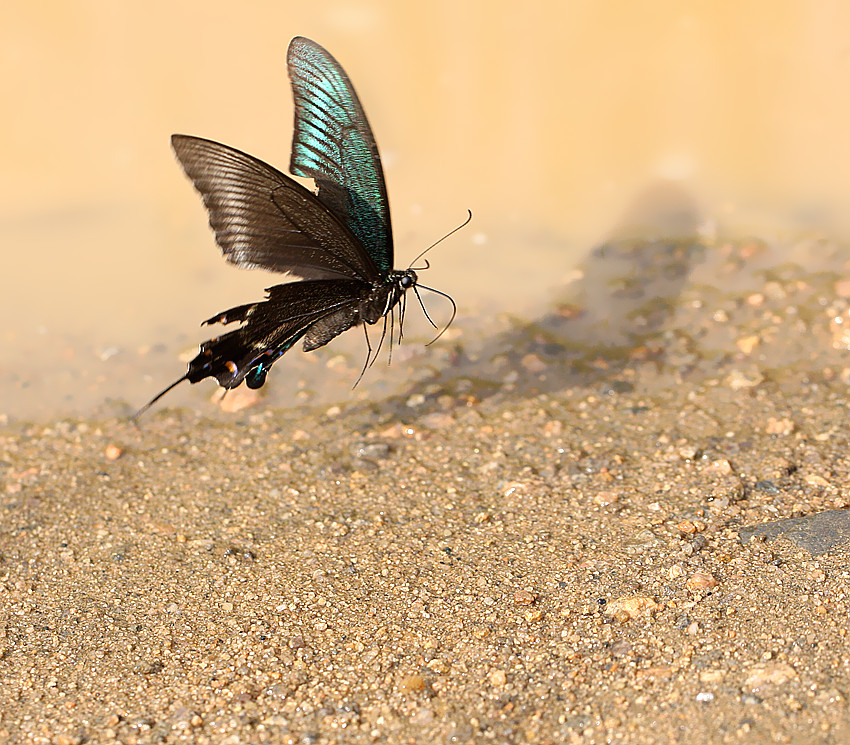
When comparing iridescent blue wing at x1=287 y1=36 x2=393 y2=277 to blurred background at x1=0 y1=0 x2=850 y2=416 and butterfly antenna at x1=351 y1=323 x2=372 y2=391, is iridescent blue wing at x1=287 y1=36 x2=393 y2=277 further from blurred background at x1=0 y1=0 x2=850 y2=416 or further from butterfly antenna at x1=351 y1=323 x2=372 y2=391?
blurred background at x1=0 y1=0 x2=850 y2=416

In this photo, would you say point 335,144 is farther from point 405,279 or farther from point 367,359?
point 367,359

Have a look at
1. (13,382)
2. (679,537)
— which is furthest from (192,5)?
(679,537)

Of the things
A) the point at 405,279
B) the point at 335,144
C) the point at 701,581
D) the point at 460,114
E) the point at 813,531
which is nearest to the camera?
the point at 701,581

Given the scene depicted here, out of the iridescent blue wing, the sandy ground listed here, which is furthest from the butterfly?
the sandy ground

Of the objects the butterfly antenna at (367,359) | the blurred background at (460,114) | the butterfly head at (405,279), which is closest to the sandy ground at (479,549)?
the butterfly antenna at (367,359)

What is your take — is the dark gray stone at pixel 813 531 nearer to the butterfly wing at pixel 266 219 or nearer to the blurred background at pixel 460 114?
the butterfly wing at pixel 266 219

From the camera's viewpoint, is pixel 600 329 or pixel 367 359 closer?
pixel 367 359

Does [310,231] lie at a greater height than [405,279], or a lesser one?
greater

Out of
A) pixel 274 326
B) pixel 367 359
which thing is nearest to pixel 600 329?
pixel 367 359
